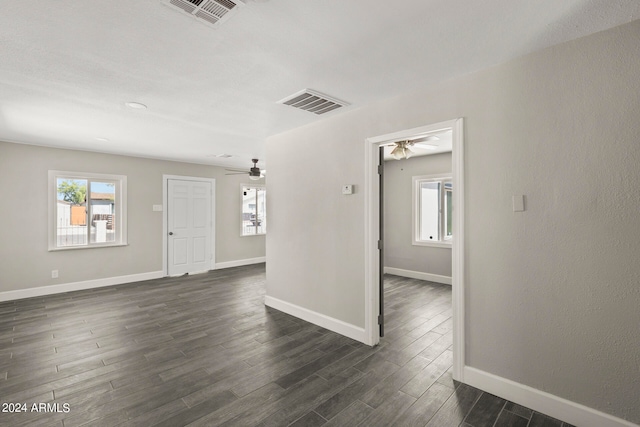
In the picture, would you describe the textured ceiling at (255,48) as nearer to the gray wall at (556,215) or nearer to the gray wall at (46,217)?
the gray wall at (556,215)

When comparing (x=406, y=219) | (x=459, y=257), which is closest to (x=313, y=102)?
(x=459, y=257)

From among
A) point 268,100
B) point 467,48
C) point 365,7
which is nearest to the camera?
point 365,7

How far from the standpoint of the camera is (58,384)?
2494 millimetres

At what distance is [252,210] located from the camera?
8242mm

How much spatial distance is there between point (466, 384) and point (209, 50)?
10.7ft

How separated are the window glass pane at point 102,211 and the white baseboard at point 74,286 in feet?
2.56

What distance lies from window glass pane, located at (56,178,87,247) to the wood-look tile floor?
1.35 metres

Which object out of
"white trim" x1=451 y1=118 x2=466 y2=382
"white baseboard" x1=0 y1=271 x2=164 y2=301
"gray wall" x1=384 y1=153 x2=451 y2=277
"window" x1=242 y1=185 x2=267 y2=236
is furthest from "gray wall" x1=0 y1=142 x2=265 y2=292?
"white trim" x1=451 y1=118 x2=466 y2=382

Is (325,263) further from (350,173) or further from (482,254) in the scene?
(482,254)

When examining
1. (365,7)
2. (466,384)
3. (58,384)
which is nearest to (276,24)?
(365,7)

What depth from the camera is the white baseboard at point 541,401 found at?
1.89m

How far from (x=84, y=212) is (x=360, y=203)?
213 inches

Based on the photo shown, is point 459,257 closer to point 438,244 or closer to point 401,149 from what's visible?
point 401,149

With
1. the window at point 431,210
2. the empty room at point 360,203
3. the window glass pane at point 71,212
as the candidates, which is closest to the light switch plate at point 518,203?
the empty room at point 360,203
